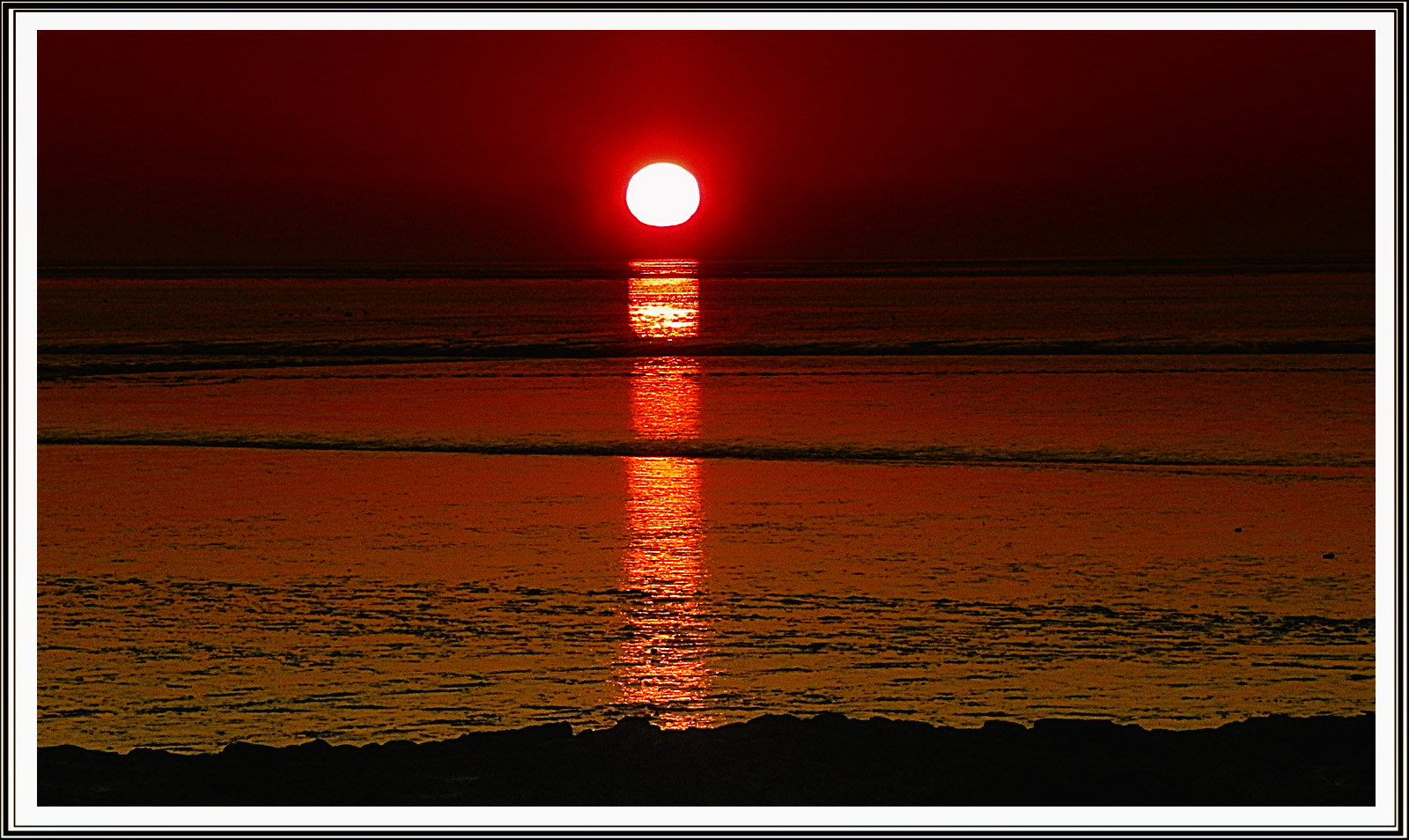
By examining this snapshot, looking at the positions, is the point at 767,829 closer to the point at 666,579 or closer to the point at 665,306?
the point at 666,579

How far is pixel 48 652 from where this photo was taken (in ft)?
20.0

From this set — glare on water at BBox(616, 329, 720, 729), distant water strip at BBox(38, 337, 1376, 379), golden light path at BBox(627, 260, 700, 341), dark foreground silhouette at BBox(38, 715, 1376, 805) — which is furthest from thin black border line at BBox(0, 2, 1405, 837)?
golden light path at BBox(627, 260, 700, 341)

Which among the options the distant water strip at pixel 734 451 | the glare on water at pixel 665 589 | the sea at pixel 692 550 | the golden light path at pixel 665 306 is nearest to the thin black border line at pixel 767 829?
the sea at pixel 692 550

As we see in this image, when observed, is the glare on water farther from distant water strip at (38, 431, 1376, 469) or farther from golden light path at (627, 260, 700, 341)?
golden light path at (627, 260, 700, 341)

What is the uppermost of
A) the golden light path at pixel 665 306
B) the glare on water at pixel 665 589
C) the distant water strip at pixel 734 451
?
the golden light path at pixel 665 306

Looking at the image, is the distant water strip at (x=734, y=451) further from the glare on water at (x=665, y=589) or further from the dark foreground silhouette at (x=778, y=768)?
the dark foreground silhouette at (x=778, y=768)

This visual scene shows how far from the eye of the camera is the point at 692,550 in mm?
7922

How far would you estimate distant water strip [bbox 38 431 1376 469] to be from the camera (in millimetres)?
10992

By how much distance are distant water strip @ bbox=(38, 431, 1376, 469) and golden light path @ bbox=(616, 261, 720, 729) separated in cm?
50

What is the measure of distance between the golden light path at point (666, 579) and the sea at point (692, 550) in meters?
0.02

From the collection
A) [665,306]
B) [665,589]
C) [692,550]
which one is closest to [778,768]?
[665,589]

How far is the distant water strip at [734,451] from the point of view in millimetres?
10992

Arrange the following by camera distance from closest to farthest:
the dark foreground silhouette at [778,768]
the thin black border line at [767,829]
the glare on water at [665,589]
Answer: the thin black border line at [767,829] < the dark foreground silhouette at [778,768] < the glare on water at [665,589]

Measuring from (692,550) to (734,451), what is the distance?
3714mm
